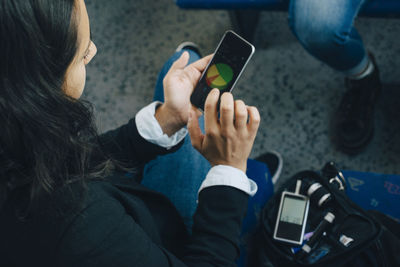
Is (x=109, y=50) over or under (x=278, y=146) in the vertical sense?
over

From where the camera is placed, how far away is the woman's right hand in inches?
Result: 19.6

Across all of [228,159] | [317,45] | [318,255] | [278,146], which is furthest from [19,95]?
[278,146]

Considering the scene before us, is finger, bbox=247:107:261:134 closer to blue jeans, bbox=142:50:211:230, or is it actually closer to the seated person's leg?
blue jeans, bbox=142:50:211:230

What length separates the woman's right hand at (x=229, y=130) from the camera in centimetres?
50

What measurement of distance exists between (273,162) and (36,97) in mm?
848

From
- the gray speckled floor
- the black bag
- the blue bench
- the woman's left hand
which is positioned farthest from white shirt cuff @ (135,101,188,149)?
the gray speckled floor

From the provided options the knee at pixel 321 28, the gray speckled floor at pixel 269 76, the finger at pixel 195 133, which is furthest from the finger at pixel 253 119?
the gray speckled floor at pixel 269 76

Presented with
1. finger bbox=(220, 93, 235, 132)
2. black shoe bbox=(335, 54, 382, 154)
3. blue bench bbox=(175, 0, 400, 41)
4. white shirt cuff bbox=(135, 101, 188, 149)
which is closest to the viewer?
finger bbox=(220, 93, 235, 132)

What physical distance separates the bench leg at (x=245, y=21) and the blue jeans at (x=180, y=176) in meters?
0.58

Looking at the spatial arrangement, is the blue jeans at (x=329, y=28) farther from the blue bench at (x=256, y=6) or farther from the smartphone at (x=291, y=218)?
the smartphone at (x=291, y=218)

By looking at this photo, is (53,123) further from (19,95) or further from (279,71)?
(279,71)

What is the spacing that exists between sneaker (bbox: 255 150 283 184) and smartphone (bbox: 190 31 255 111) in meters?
0.48

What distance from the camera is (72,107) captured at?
1.41 feet

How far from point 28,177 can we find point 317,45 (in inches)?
31.2
